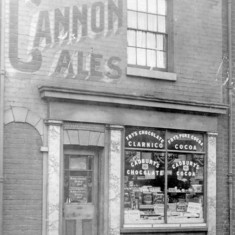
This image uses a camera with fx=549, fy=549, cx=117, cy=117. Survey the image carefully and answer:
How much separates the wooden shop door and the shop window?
640 millimetres

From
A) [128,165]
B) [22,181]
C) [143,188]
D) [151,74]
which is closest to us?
[22,181]

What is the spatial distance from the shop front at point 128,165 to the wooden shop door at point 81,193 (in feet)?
0.06

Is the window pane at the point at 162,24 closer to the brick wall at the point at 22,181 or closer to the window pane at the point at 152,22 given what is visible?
the window pane at the point at 152,22

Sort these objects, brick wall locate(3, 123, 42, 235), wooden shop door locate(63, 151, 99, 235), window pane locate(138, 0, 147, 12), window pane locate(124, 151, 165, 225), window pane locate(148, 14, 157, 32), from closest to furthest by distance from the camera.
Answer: brick wall locate(3, 123, 42, 235) < wooden shop door locate(63, 151, 99, 235) < window pane locate(124, 151, 165, 225) < window pane locate(138, 0, 147, 12) < window pane locate(148, 14, 157, 32)

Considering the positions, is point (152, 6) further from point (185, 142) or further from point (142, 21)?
point (185, 142)

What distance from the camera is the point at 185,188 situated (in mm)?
11695

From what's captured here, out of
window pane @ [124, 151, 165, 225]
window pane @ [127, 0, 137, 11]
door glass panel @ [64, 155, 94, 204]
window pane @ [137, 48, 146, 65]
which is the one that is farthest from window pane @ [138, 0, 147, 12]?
door glass panel @ [64, 155, 94, 204]

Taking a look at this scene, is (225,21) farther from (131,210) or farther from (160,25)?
(131,210)

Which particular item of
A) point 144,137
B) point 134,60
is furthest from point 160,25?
point 144,137

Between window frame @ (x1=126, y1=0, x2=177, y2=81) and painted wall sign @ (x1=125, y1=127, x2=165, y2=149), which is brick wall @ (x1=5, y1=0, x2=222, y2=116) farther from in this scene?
painted wall sign @ (x1=125, y1=127, x2=165, y2=149)

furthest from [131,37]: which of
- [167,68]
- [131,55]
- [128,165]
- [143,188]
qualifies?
[143,188]

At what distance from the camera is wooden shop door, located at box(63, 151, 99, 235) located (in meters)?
10.6

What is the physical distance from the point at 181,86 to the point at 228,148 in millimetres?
1829

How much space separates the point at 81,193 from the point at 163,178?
180 centimetres
